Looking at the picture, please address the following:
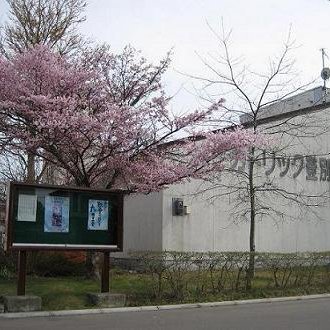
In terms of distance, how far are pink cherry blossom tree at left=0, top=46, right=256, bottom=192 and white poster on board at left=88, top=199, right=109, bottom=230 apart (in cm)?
168

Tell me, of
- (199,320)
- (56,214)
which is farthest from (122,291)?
(199,320)

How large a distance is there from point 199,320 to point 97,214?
136 inches

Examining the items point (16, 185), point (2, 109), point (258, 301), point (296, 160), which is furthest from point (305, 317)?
point (296, 160)

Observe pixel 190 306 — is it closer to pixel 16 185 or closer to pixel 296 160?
pixel 16 185

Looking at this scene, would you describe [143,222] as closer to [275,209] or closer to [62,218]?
[275,209]

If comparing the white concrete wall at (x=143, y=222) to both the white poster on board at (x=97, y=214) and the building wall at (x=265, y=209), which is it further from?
the white poster on board at (x=97, y=214)

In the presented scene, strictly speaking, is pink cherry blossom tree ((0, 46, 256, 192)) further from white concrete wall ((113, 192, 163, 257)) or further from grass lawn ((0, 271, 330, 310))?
white concrete wall ((113, 192, 163, 257))

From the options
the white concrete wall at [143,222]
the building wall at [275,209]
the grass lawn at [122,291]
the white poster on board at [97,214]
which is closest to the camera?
the grass lawn at [122,291]

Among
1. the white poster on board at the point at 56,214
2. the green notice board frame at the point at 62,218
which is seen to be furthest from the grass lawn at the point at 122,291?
the white poster on board at the point at 56,214

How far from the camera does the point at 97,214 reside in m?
12.9

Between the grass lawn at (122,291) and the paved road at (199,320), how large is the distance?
904mm

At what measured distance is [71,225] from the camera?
1252 cm

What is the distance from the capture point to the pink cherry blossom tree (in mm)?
13500

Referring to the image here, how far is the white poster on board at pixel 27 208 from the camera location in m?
11.9
